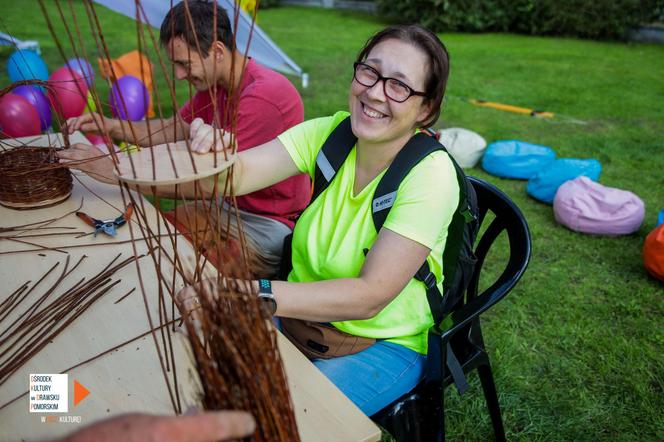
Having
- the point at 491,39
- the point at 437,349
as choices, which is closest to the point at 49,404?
the point at 437,349

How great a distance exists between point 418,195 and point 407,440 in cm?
66

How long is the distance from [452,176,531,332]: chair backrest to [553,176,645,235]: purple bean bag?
1.91 metres

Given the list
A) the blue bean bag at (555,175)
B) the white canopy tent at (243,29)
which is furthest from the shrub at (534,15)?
the blue bean bag at (555,175)

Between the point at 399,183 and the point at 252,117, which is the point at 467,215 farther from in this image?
the point at 252,117

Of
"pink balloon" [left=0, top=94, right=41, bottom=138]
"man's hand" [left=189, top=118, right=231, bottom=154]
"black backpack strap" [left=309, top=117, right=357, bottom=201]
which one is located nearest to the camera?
"man's hand" [left=189, top=118, right=231, bottom=154]

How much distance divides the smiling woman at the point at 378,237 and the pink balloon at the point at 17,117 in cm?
267

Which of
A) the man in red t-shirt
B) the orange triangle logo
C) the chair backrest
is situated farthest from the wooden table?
the man in red t-shirt

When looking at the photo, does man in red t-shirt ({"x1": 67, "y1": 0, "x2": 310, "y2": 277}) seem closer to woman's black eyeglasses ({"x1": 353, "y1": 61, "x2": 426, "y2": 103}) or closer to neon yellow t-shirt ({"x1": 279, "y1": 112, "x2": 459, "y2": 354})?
neon yellow t-shirt ({"x1": 279, "y1": 112, "x2": 459, "y2": 354})

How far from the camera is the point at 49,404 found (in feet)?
3.50

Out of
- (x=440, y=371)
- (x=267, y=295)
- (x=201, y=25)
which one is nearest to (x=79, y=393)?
(x=267, y=295)

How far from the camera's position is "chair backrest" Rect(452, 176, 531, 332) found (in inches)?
56.2

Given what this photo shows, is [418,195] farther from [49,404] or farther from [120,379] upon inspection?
[49,404]

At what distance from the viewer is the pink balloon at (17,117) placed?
10.9 feet

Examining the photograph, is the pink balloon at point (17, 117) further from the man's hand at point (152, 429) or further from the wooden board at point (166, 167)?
the man's hand at point (152, 429)
